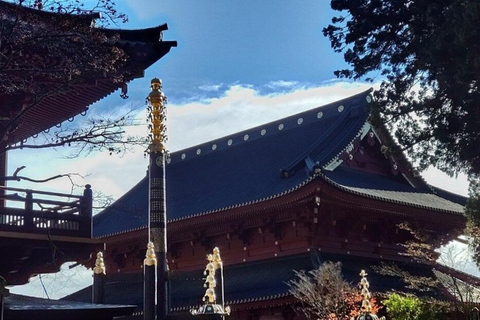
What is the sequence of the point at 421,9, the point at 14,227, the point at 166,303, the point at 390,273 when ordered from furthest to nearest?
the point at 390,273 → the point at 421,9 → the point at 14,227 → the point at 166,303

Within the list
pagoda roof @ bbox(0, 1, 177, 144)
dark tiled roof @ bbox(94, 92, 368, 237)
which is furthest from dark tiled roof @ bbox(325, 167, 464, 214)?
pagoda roof @ bbox(0, 1, 177, 144)

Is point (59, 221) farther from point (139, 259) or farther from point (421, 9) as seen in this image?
point (139, 259)

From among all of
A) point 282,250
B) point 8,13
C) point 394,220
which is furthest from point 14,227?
point 394,220

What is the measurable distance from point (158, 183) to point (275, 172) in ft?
48.2

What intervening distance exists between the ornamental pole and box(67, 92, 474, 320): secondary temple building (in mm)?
7411

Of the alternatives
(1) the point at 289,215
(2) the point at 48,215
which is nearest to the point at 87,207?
(2) the point at 48,215

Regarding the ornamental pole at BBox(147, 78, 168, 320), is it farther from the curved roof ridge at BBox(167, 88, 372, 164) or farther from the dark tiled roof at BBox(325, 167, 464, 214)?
the curved roof ridge at BBox(167, 88, 372, 164)

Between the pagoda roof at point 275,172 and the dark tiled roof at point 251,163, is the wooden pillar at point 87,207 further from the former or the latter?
the dark tiled roof at point 251,163

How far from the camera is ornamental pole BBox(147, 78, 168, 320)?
37.7ft

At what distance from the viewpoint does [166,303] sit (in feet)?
36.4

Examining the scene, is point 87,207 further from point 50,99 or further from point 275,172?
point 275,172

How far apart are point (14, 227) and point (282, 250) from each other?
37.0ft

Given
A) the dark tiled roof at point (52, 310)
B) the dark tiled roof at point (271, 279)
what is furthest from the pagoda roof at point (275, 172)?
the dark tiled roof at point (52, 310)

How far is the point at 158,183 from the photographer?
1206 cm
